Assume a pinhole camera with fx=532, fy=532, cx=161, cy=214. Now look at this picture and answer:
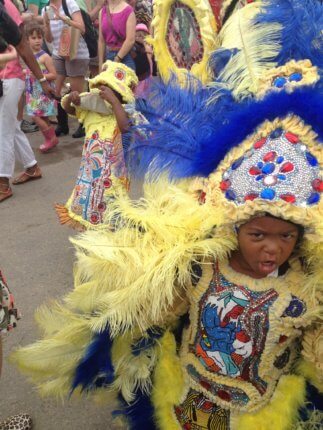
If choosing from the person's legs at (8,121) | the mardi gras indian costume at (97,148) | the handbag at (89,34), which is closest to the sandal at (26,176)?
the person's legs at (8,121)

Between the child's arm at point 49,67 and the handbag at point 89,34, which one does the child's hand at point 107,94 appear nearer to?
the child's arm at point 49,67

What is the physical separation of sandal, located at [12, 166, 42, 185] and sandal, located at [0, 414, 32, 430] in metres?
3.06

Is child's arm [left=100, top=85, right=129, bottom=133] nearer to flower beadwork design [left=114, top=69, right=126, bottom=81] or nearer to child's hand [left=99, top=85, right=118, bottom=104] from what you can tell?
child's hand [left=99, top=85, right=118, bottom=104]

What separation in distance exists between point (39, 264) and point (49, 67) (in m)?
2.91

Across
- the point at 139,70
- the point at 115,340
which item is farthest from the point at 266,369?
the point at 139,70

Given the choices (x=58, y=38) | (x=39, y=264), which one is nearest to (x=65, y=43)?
(x=58, y=38)

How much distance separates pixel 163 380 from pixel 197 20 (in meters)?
1.16

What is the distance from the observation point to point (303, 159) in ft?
4.47

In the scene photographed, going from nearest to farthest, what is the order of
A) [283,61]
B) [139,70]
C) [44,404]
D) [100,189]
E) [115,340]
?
[283,61] → [115,340] → [44,404] → [100,189] → [139,70]

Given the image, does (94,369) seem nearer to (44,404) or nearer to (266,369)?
(266,369)

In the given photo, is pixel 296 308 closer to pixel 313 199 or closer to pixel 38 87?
pixel 313 199

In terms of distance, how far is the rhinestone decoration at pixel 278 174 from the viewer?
1337 mm

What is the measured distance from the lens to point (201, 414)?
1731mm

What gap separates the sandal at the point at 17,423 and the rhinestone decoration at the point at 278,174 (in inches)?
58.7
